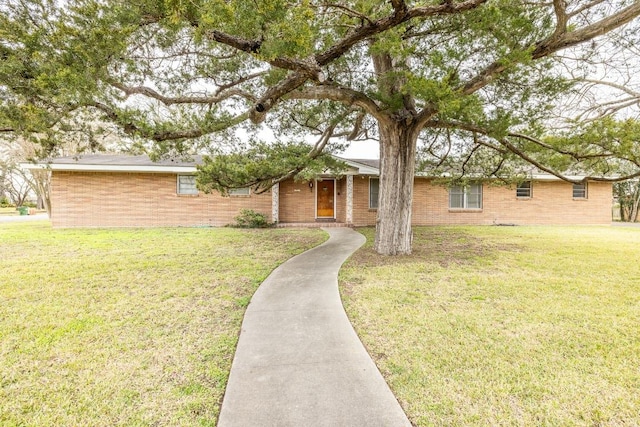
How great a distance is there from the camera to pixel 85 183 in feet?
41.3

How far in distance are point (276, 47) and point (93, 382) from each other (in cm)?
377

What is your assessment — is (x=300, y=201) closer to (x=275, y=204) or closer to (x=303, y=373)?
(x=275, y=204)

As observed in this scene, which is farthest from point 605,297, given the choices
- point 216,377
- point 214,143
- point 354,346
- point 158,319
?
point 214,143

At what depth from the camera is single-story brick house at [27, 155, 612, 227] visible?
Result: 1252 centimetres

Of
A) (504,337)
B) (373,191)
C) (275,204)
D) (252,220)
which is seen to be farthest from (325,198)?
(504,337)

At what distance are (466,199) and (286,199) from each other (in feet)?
30.6

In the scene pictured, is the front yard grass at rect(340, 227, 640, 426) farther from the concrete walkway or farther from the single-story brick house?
the single-story brick house

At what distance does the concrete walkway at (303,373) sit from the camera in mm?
2027

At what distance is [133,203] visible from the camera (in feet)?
42.6

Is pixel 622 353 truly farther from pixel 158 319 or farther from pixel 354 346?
pixel 158 319

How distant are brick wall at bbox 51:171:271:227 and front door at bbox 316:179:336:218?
8.41 ft

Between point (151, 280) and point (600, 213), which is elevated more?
point (600, 213)

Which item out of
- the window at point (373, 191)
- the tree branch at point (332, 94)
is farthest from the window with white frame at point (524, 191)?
the tree branch at point (332, 94)

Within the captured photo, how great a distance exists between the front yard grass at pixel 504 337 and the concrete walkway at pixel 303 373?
211 mm
